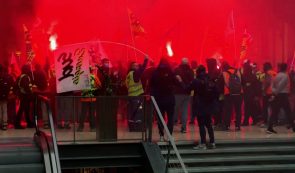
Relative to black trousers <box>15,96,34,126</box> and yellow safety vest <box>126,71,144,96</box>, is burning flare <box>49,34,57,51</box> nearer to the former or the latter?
black trousers <box>15,96,34,126</box>

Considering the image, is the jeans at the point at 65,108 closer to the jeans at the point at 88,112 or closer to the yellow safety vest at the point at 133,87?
the jeans at the point at 88,112

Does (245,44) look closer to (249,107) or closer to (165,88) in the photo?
(249,107)

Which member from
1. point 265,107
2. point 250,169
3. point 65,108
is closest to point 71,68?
point 65,108

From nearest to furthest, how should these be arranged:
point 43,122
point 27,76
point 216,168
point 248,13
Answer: point 216,168 → point 43,122 → point 27,76 → point 248,13

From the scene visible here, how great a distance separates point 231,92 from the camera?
14.1 meters

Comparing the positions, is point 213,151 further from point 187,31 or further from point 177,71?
point 187,31

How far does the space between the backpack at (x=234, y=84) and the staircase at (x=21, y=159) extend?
19.7ft

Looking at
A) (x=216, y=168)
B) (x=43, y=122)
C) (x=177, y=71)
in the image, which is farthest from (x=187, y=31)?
(x=216, y=168)

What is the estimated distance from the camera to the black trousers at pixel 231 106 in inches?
552

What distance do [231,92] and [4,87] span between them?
565 centimetres

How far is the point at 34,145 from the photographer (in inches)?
380

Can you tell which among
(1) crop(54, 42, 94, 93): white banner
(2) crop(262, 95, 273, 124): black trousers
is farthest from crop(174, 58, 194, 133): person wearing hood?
(1) crop(54, 42, 94, 93): white banner

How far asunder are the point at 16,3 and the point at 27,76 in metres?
12.4

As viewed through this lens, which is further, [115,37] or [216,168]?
[115,37]
